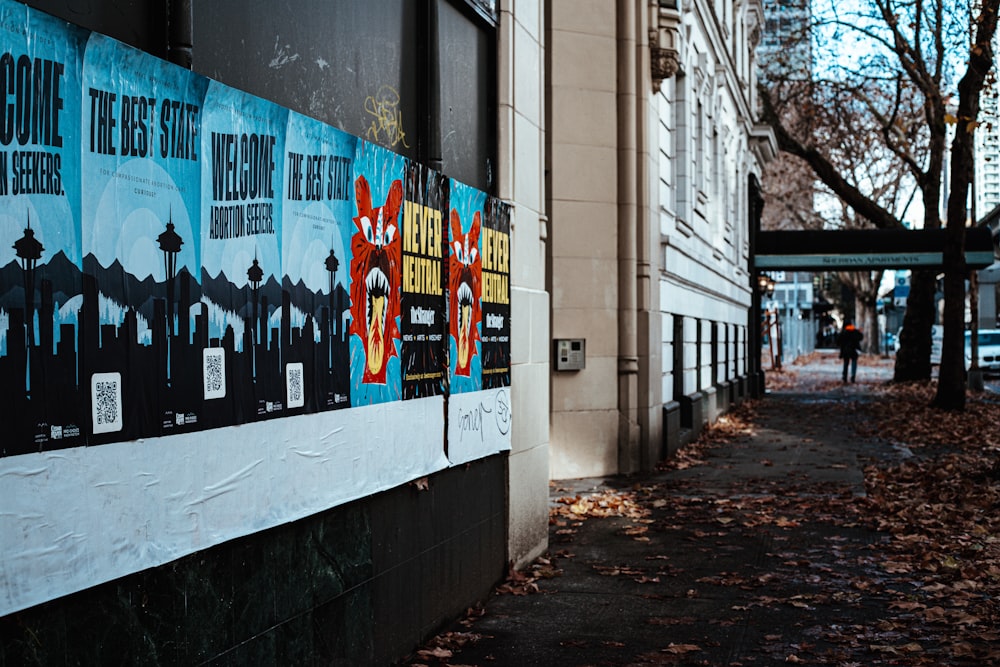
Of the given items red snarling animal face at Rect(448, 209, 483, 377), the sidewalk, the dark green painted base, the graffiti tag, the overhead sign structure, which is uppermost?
the overhead sign structure

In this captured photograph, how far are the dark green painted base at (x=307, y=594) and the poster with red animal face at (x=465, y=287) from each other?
0.60 metres

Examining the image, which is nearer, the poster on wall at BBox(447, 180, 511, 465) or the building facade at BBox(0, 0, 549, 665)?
the building facade at BBox(0, 0, 549, 665)

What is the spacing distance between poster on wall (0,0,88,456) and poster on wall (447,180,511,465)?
3529mm

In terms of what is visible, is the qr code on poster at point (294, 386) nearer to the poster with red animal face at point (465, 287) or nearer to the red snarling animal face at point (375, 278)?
the red snarling animal face at point (375, 278)

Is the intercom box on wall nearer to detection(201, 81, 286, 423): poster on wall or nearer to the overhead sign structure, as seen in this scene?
detection(201, 81, 286, 423): poster on wall

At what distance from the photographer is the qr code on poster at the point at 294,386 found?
494 centimetres

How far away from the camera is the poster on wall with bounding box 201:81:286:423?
4.34 m

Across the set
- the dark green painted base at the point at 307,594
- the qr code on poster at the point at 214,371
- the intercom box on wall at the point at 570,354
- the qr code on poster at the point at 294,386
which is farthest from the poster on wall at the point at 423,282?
the intercom box on wall at the point at 570,354

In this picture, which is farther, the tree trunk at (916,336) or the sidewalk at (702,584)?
the tree trunk at (916,336)

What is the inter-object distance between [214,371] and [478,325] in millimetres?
3286

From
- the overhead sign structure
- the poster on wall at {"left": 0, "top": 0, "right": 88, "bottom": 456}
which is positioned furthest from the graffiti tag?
the overhead sign structure

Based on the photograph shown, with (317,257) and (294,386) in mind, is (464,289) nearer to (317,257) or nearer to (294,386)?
(317,257)

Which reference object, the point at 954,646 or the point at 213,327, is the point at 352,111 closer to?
the point at 213,327

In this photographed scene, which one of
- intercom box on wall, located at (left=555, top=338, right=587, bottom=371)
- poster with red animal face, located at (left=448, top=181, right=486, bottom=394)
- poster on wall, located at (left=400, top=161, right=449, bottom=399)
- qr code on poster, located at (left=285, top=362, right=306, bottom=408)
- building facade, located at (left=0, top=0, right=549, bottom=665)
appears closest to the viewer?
building facade, located at (left=0, top=0, right=549, bottom=665)
